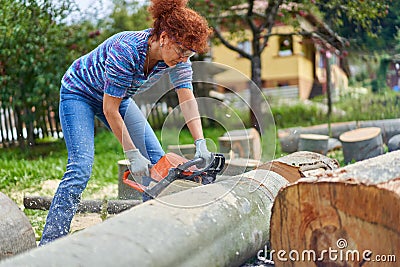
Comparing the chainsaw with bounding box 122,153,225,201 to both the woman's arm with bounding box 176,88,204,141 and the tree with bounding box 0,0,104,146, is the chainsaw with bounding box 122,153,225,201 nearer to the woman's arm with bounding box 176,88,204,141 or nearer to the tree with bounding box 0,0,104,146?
the woman's arm with bounding box 176,88,204,141

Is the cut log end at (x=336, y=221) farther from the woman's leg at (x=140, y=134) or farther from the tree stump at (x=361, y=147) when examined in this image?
the tree stump at (x=361, y=147)

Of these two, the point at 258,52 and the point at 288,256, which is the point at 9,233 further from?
the point at 258,52

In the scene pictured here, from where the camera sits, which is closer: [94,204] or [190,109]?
[190,109]

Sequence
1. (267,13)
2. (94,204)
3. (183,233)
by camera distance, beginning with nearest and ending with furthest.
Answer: (183,233)
(94,204)
(267,13)

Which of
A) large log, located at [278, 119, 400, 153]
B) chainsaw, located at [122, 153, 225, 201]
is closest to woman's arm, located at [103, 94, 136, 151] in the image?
chainsaw, located at [122, 153, 225, 201]

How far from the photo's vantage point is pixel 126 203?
3969 millimetres

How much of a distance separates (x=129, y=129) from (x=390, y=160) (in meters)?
1.45

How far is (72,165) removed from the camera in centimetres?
305

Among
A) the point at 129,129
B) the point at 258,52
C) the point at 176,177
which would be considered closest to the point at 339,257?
the point at 176,177

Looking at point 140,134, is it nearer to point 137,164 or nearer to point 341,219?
point 137,164

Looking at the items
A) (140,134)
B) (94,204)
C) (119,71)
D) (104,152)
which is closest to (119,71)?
(119,71)

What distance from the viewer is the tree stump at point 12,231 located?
2809mm

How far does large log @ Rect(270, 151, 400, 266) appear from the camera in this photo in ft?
7.57

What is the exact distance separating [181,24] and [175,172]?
0.73 metres
